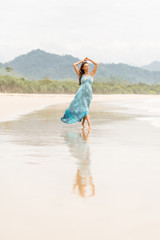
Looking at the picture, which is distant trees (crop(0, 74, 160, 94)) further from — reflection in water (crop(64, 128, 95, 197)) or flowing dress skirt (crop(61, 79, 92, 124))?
reflection in water (crop(64, 128, 95, 197))

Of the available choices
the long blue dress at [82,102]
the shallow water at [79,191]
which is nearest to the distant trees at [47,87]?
the long blue dress at [82,102]

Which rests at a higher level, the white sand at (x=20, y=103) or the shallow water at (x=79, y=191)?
the shallow water at (x=79, y=191)

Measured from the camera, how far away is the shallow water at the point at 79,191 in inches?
115

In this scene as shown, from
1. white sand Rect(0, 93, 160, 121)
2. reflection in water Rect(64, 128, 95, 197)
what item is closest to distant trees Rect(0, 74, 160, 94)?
white sand Rect(0, 93, 160, 121)

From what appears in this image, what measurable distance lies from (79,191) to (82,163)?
1598mm

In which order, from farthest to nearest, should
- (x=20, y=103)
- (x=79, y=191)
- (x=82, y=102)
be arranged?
(x=20, y=103)
(x=82, y=102)
(x=79, y=191)

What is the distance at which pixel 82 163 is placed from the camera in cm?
554

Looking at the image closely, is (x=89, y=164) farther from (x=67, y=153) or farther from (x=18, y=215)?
(x=18, y=215)

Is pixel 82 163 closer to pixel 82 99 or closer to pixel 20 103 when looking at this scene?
pixel 82 99

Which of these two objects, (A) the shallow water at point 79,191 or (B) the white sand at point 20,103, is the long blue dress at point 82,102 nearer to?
(A) the shallow water at point 79,191

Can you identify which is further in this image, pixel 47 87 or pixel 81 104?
pixel 47 87

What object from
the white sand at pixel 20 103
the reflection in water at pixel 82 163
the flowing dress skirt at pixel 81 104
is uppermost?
the flowing dress skirt at pixel 81 104

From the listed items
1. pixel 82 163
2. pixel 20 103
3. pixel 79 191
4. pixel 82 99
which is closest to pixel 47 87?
pixel 20 103

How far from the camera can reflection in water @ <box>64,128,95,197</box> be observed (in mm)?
4031
